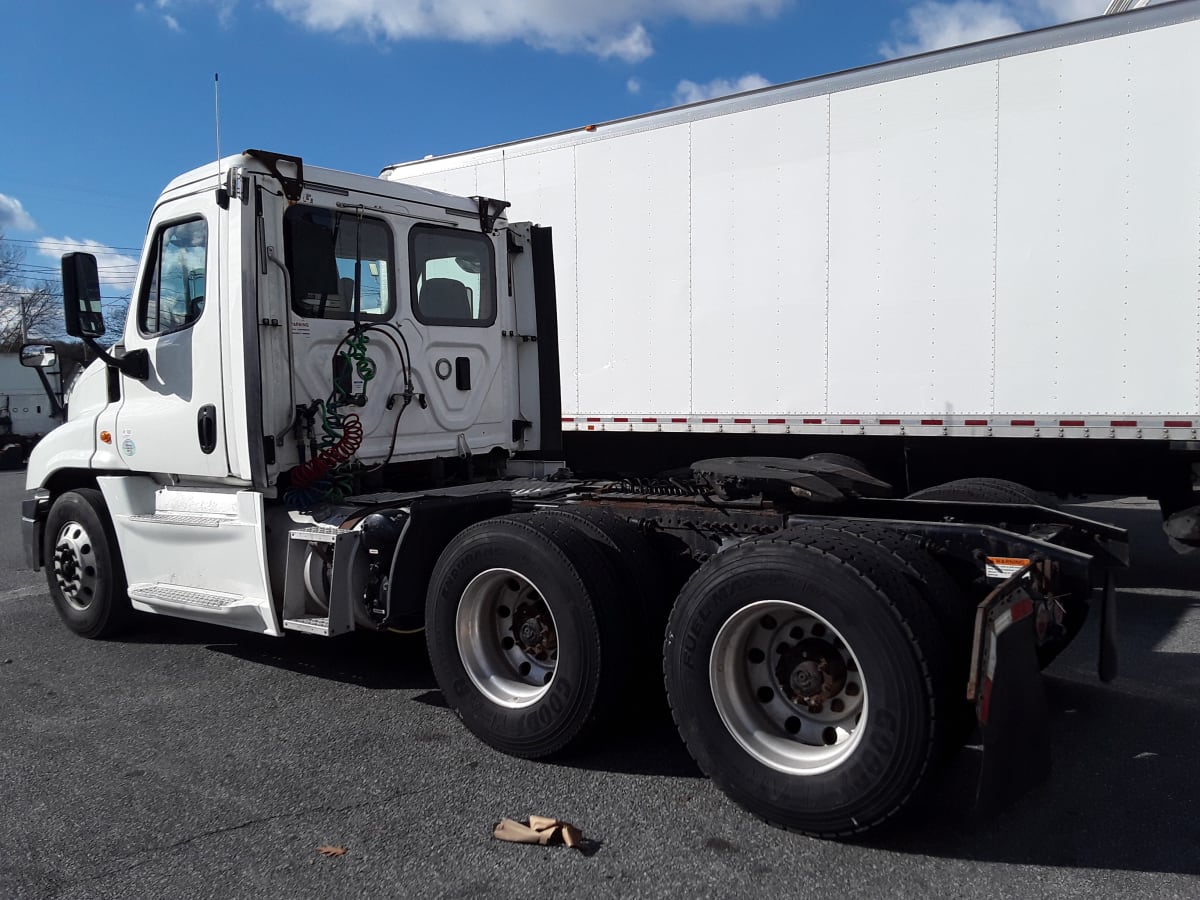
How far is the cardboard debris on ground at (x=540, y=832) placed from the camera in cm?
351

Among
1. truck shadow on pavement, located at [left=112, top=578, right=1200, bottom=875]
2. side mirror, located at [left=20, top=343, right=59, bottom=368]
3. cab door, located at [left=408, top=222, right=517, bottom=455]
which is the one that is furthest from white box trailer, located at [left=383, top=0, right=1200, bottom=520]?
side mirror, located at [left=20, top=343, right=59, bottom=368]

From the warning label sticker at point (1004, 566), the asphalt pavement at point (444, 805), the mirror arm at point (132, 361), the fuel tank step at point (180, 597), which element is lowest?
the asphalt pavement at point (444, 805)

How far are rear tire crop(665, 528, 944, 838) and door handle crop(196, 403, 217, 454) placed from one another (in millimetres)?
2969

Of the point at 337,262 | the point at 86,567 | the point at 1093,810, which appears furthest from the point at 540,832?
the point at 86,567

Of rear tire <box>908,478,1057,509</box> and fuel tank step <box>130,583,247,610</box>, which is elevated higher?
rear tire <box>908,478,1057,509</box>

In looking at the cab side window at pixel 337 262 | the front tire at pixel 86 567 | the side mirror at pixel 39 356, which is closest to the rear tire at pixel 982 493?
the cab side window at pixel 337 262

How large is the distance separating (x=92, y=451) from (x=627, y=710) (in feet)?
13.2

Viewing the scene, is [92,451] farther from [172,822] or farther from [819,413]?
[819,413]

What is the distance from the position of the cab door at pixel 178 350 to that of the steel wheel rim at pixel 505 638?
1.80m

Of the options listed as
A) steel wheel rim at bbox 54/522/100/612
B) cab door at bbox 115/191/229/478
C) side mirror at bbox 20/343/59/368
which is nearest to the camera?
cab door at bbox 115/191/229/478

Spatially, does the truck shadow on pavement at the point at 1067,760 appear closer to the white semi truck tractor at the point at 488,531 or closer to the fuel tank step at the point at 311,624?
the white semi truck tractor at the point at 488,531

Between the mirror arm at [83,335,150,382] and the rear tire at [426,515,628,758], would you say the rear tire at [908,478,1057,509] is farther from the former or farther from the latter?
the mirror arm at [83,335,150,382]

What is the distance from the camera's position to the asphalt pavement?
10.7 ft

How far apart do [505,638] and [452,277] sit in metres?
2.66
